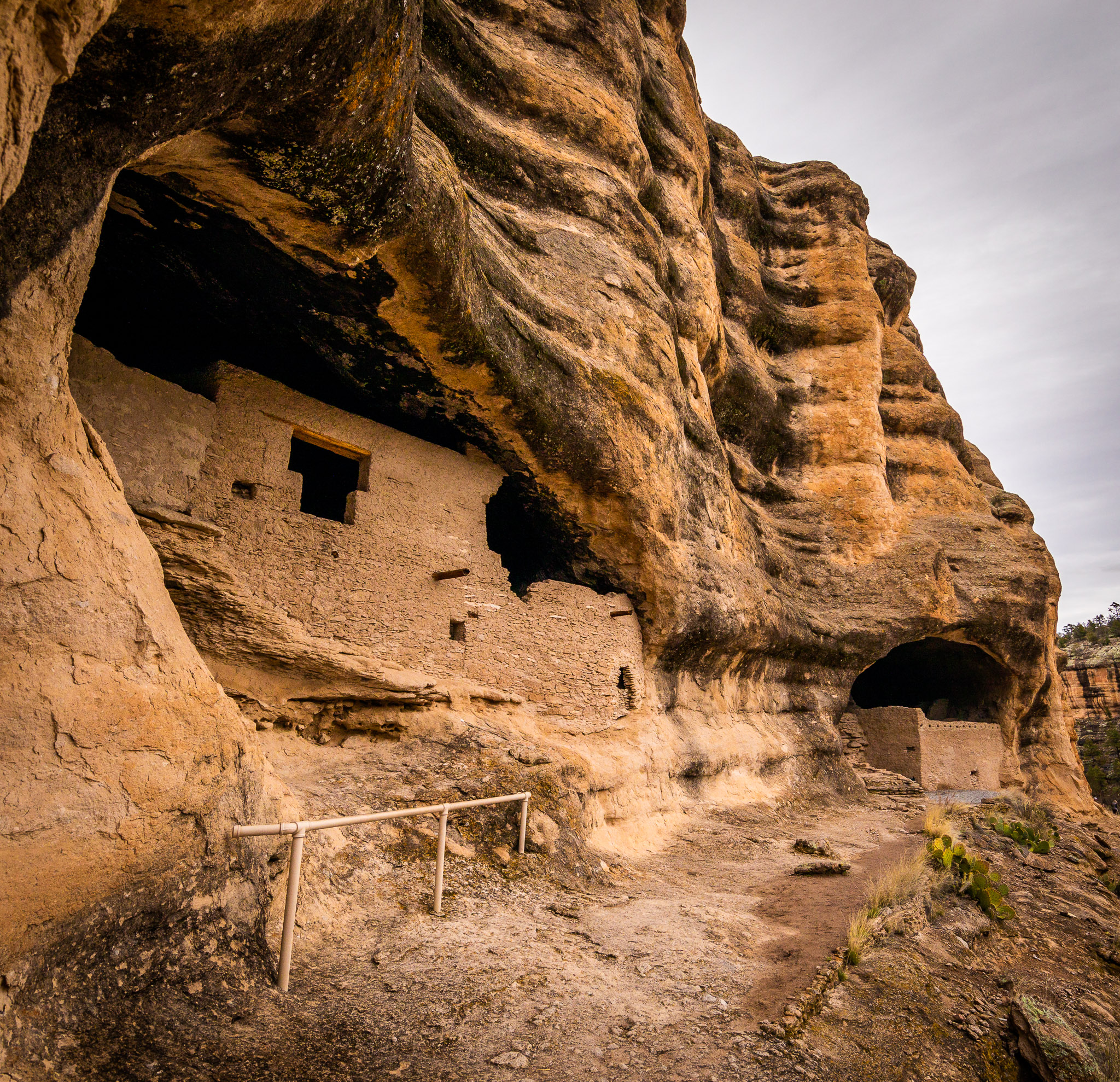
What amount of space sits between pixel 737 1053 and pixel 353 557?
17.0 ft

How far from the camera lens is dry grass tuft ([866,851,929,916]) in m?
6.05

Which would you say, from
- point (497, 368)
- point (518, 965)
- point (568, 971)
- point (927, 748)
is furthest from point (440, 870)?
point (927, 748)

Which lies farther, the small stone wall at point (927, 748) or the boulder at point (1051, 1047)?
the small stone wall at point (927, 748)

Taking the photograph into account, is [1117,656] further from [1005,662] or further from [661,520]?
[661,520]

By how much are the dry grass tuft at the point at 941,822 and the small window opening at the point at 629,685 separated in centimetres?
404

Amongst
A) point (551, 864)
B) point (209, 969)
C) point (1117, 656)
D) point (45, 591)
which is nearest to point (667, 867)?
point (551, 864)

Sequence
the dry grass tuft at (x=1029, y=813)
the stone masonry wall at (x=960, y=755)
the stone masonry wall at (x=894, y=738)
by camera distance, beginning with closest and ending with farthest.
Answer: the dry grass tuft at (x=1029, y=813) → the stone masonry wall at (x=894, y=738) → the stone masonry wall at (x=960, y=755)

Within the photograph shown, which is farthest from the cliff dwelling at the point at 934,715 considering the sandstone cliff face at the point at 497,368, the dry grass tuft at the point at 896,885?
the dry grass tuft at the point at 896,885

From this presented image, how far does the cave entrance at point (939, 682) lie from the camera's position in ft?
60.5

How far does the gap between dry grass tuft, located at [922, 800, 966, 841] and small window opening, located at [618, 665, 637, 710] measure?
404 cm

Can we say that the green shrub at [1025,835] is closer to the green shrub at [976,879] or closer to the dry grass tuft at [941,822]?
the dry grass tuft at [941,822]

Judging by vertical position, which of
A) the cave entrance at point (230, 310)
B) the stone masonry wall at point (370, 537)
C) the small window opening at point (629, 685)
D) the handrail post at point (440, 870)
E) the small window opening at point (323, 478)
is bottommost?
the handrail post at point (440, 870)

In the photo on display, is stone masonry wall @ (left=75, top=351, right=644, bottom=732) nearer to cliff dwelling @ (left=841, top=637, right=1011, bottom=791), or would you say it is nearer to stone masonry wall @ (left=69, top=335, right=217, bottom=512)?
stone masonry wall @ (left=69, top=335, right=217, bottom=512)

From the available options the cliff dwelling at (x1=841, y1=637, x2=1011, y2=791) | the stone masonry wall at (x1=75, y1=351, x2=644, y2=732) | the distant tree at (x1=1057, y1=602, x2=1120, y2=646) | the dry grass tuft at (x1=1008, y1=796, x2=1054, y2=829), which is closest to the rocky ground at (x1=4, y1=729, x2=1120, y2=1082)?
the stone masonry wall at (x1=75, y1=351, x2=644, y2=732)
